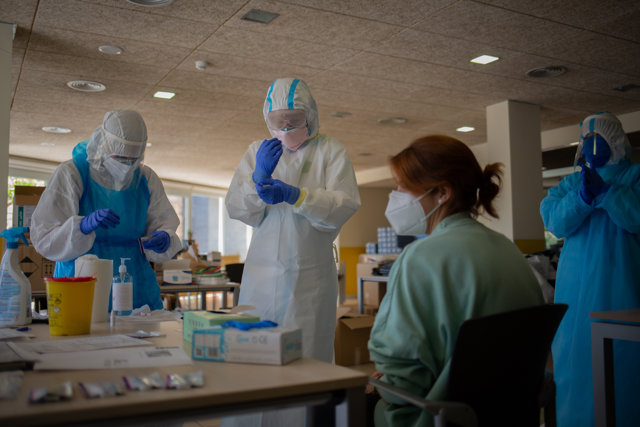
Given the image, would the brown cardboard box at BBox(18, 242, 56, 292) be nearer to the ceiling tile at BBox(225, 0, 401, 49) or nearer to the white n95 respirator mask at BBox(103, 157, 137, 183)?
the white n95 respirator mask at BBox(103, 157, 137, 183)

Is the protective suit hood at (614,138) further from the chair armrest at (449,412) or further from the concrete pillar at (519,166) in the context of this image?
the concrete pillar at (519,166)

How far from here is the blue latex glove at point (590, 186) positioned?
2555mm

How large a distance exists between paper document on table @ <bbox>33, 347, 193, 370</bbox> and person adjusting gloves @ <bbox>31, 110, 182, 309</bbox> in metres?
Answer: 0.85

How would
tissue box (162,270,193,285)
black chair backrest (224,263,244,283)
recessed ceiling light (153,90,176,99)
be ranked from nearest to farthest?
1. tissue box (162,270,193,285)
2. black chair backrest (224,263,244,283)
3. recessed ceiling light (153,90,176,99)

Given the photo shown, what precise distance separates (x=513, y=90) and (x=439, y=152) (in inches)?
181

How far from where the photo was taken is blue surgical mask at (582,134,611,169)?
271 cm

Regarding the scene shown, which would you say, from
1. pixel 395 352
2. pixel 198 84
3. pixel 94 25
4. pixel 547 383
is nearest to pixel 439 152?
pixel 395 352

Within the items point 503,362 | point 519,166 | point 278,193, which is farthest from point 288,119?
point 519,166

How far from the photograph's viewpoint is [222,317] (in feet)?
4.02

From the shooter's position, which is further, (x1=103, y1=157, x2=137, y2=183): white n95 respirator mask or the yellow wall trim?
the yellow wall trim

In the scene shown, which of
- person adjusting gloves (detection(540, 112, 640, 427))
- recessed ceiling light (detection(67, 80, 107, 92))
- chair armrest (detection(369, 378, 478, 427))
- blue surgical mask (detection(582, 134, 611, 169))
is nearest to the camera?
chair armrest (detection(369, 378, 478, 427))

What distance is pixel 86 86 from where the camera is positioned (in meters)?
5.19

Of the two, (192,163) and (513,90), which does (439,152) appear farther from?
(192,163)

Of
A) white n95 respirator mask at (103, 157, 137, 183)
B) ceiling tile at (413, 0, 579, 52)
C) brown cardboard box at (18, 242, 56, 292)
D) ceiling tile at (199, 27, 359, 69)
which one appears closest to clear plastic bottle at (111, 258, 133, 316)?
white n95 respirator mask at (103, 157, 137, 183)
